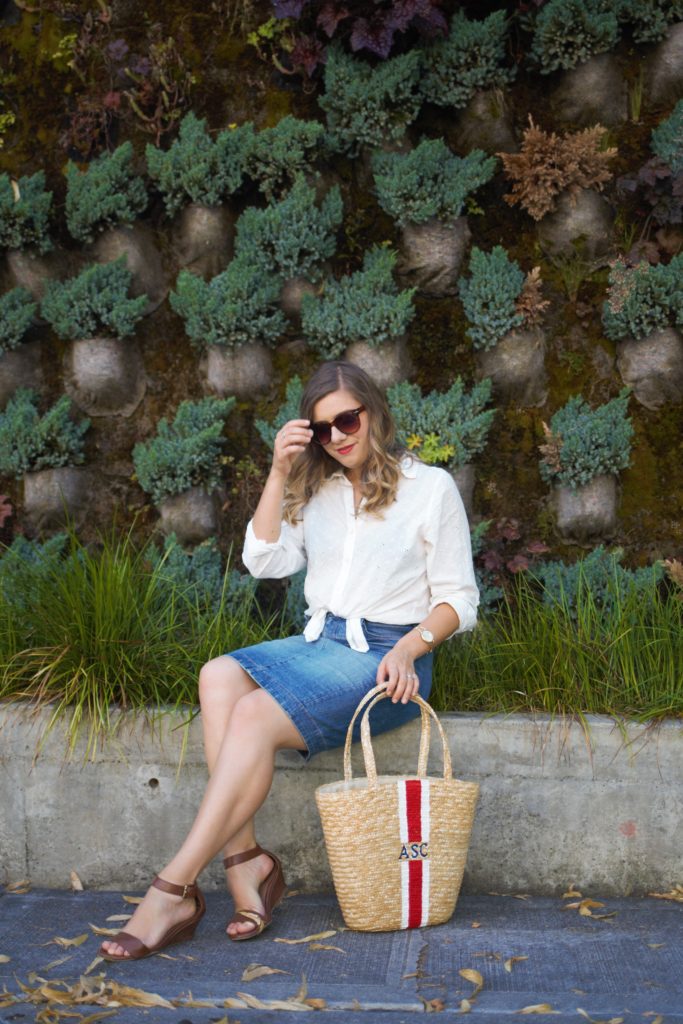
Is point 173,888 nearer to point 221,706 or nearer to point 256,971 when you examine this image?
point 256,971

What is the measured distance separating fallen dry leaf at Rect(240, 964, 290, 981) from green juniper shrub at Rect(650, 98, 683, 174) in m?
3.06

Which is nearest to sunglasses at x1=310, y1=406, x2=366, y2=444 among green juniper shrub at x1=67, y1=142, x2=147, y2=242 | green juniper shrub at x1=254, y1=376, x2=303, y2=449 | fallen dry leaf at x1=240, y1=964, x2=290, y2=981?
green juniper shrub at x1=254, y1=376, x2=303, y2=449

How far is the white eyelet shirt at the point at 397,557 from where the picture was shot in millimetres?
3094

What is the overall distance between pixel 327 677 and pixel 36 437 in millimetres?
1846

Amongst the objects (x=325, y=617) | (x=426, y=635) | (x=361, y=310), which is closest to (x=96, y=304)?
(x=361, y=310)

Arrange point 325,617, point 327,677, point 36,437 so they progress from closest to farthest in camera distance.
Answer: point 327,677 < point 325,617 < point 36,437

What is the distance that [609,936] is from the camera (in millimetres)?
2926

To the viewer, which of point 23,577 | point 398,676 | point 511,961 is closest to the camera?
point 511,961

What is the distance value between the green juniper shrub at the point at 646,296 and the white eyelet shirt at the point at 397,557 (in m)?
1.34

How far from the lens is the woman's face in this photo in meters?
3.12

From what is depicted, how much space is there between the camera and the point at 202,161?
4207 mm

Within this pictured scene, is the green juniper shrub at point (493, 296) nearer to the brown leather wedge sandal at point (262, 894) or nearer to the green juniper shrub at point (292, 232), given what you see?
the green juniper shrub at point (292, 232)

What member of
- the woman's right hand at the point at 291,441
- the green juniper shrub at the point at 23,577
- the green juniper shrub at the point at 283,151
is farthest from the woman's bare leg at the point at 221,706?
the green juniper shrub at the point at 283,151

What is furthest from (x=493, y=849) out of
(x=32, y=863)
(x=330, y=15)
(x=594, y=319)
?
(x=330, y=15)
